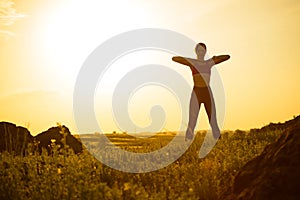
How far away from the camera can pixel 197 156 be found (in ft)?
33.6

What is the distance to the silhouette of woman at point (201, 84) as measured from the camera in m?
14.2

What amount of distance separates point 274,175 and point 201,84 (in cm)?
914

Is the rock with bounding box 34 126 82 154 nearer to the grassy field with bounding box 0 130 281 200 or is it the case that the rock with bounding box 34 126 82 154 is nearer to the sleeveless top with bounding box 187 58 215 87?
the sleeveless top with bounding box 187 58 215 87

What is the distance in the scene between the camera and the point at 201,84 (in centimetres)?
1426

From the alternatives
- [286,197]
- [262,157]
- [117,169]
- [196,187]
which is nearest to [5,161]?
[117,169]

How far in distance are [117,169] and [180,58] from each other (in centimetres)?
658

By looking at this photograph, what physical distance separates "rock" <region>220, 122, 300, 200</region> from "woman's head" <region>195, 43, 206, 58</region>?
27.4 feet

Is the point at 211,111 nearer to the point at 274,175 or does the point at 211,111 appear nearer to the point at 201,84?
the point at 201,84

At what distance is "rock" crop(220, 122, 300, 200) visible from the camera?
16.6 ft

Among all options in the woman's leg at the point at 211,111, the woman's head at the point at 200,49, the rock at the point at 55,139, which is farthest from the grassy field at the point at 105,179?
the woman's head at the point at 200,49

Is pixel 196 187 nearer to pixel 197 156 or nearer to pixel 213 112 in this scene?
pixel 197 156

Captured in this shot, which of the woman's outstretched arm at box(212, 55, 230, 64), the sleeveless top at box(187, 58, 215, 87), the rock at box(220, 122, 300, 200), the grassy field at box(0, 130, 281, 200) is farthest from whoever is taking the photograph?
the woman's outstretched arm at box(212, 55, 230, 64)

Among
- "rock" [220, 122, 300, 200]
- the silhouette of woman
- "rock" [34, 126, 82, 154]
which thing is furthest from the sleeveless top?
"rock" [220, 122, 300, 200]

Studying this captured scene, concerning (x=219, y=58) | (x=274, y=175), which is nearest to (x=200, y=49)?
(x=219, y=58)
